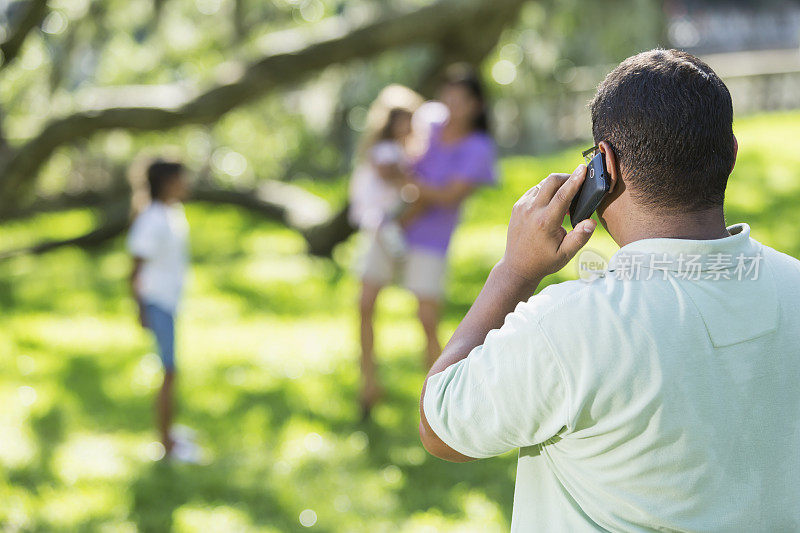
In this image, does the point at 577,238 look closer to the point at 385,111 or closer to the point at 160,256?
the point at 160,256

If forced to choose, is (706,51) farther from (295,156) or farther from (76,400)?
(76,400)

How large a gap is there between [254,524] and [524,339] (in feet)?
9.65

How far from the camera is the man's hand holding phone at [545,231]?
128 cm

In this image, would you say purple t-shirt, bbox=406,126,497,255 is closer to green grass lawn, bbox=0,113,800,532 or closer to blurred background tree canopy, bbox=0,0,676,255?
green grass lawn, bbox=0,113,800,532

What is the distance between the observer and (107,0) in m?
9.35

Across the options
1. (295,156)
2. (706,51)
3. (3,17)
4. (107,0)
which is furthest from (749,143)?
(706,51)

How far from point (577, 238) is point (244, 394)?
4439 mm

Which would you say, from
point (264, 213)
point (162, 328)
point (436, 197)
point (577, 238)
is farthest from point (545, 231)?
point (264, 213)

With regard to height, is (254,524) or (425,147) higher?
(425,147)

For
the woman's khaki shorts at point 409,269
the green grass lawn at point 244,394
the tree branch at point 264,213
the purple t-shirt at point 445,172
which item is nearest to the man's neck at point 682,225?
the green grass lawn at point 244,394

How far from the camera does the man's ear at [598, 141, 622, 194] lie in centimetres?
125

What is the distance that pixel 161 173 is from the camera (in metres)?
4.32

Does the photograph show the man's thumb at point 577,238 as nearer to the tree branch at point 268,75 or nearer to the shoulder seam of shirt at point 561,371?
the shoulder seam of shirt at point 561,371

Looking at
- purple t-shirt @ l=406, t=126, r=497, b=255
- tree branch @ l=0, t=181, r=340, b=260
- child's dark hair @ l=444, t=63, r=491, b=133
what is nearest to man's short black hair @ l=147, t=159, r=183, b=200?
purple t-shirt @ l=406, t=126, r=497, b=255
